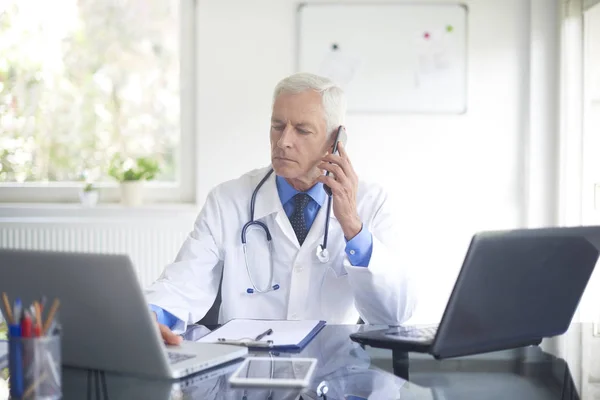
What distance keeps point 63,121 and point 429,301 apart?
229 centimetres

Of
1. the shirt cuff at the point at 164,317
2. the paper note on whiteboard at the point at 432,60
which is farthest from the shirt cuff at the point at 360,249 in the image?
the paper note on whiteboard at the point at 432,60

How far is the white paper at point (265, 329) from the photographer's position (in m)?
1.53

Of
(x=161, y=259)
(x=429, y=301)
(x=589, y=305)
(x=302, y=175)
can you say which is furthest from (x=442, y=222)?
(x=302, y=175)

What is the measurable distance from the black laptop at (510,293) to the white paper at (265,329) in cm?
16

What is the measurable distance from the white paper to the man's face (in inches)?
20.1

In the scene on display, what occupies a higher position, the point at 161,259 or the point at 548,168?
the point at 548,168

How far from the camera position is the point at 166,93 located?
13.8 feet

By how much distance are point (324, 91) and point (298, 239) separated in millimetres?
433

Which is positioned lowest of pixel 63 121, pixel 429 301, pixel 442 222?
pixel 429 301

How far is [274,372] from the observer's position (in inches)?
49.2

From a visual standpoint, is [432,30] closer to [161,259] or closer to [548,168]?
[548,168]

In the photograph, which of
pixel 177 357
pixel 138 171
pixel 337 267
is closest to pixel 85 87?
pixel 138 171

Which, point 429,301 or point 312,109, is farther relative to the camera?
point 429,301

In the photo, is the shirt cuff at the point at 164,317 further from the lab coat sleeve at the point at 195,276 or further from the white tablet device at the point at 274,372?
the white tablet device at the point at 274,372
